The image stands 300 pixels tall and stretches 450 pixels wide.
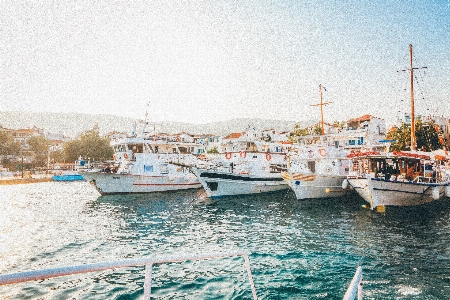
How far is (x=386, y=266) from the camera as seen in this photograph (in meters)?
9.05

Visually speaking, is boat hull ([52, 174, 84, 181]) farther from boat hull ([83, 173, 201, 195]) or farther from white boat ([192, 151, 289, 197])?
white boat ([192, 151, 289, 197])

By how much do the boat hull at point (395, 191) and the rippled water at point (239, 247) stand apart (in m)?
0.76

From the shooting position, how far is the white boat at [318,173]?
23562mm

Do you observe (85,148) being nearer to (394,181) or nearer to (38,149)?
(38,149)

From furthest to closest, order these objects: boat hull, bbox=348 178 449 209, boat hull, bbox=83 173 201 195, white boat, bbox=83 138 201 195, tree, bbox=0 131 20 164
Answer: tree, bbox=0 131 20 164
white boat, bbox=83 138 201 195
boat hull, bbox=83 173 201 195
boat hull, bbox=348 178 449 209

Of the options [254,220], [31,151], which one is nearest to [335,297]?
[254,220]

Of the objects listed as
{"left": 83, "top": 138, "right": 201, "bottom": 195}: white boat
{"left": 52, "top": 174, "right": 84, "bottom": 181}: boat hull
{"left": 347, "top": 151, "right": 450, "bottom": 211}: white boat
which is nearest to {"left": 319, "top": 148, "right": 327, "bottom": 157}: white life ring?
{"left": 347, "top": 151, "right": 450, "bottom": 211}: white boat

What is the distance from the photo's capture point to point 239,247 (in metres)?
11.4

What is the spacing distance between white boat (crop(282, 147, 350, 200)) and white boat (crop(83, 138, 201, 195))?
1225 centimetres

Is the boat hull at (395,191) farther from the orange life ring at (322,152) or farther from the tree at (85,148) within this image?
the tree at (85,148)

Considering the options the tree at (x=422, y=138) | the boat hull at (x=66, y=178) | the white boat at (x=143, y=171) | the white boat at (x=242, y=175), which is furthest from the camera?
the boat hull at (x=66, y=178)

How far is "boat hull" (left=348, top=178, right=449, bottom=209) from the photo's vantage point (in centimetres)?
1850

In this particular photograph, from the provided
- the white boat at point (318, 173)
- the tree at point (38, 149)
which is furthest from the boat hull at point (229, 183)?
the tree at point (38, 149)

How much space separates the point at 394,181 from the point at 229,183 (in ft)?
45.2
